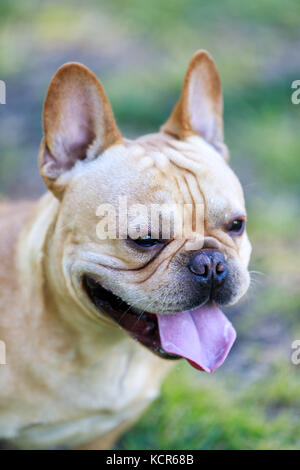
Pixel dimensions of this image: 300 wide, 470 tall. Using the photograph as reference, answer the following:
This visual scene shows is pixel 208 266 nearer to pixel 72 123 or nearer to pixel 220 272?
pixel 220 272

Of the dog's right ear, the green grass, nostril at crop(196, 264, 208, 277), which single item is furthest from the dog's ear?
the green grass

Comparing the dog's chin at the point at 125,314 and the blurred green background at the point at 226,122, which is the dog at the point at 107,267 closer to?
the dog's chin at the point at 125,314

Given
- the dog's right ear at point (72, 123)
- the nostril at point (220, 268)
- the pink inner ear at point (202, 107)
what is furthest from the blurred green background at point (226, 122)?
the dog's right ear at point (72, 123)

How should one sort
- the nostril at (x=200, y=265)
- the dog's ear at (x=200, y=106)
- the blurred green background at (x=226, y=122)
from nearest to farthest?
the nostril at (x=200, y=265)
the dog's ear at (x=200, y=106)
the blurred green background at (x=226, y=122)

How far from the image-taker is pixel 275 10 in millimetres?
7223

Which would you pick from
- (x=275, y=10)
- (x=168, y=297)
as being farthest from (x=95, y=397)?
(x=275, y=10)

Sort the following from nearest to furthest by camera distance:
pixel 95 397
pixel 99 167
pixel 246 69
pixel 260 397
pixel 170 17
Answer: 1. pixel 99 167
2. pixel 95 397
3. pixel 260 397
4. pixel 246 69
5. pixel 170 17

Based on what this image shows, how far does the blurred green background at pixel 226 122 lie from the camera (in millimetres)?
3490

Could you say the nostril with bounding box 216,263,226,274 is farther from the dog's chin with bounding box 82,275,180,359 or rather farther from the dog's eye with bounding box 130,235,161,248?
the dog's chin with bounding box 82,275,180,359

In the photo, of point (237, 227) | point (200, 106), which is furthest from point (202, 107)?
point (237, 227)

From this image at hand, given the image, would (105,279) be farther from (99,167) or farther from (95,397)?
(95,397)

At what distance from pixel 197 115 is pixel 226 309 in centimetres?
160

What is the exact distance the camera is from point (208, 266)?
94.1 inches

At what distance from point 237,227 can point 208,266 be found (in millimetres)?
339
